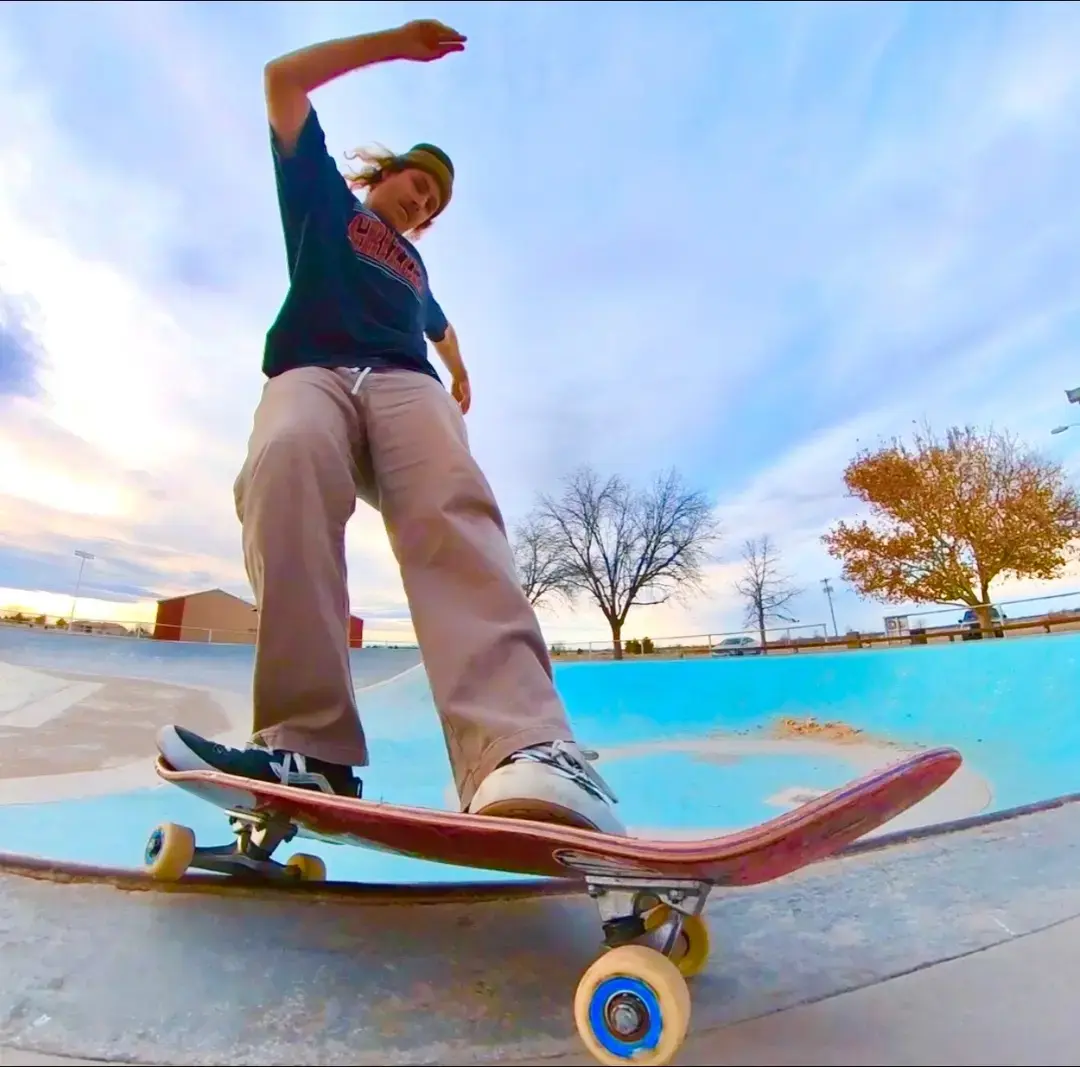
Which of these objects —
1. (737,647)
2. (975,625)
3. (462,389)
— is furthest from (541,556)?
(462,389)

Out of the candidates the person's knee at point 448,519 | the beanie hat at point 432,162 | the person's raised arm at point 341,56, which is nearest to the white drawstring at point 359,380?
the person's knee at point 448,519

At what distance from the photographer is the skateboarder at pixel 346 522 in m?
0.84

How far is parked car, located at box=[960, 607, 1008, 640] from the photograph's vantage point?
10078 mm

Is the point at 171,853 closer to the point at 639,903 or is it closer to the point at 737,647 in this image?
the point at 639,903

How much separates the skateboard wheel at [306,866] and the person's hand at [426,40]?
1381 millimetres

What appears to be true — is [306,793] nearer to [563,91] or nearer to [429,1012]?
[429,1012]

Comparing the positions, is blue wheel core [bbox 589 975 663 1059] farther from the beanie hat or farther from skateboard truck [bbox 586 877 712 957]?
the beanie hat

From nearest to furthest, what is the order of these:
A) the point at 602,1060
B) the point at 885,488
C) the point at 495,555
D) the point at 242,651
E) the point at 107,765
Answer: the point at 602,1060, the point at 495,555, the point at 107,765, the point at 242,651, the point at 885,488

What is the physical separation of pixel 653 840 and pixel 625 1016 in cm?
13

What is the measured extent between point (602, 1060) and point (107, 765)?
155 inches

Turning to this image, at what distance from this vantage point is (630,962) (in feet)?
1.56

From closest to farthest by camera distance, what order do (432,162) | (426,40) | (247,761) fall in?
(247,761)
(426,40)
(432,162)

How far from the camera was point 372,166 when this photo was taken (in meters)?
1.56

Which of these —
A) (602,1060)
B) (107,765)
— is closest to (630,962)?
(602,1060)
